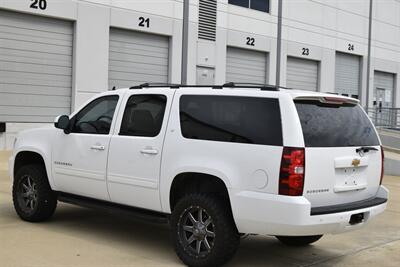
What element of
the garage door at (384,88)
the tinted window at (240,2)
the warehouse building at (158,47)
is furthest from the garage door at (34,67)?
the garage door at (384,88)

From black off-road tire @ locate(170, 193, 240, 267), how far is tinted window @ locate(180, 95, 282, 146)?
0.65 metres

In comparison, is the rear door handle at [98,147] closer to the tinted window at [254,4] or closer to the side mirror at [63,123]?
the side mirror at [63,123]

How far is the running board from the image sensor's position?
6.16 metres

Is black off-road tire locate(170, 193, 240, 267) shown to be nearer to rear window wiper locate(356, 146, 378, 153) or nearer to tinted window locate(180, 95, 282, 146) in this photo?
tinted window locate(180, 95, 282, 146)

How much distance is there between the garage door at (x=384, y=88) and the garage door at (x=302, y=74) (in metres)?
6.92

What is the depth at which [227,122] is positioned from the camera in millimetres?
5715

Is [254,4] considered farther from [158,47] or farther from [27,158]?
[27,158]

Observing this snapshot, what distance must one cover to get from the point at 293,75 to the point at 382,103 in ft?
31.9

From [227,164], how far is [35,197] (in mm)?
3235

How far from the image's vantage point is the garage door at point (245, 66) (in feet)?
85.4

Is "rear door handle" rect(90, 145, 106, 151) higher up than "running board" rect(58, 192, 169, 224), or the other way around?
"rear door handle" rect(90, 145, 106, 151)

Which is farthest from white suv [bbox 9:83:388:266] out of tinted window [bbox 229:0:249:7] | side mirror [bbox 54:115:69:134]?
tinted window [bbox 229:0:249:7]

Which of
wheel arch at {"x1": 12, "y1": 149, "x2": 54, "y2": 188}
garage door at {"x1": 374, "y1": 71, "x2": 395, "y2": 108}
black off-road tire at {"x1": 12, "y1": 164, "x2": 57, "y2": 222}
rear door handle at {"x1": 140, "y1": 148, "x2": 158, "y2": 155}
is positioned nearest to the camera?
rear door handle at {"x1": 140, "y1": 148, "x2": 158, "y2": 155}

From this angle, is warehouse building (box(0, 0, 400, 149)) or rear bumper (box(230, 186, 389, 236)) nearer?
rear bumper (box(230, 186, 389, 236))
